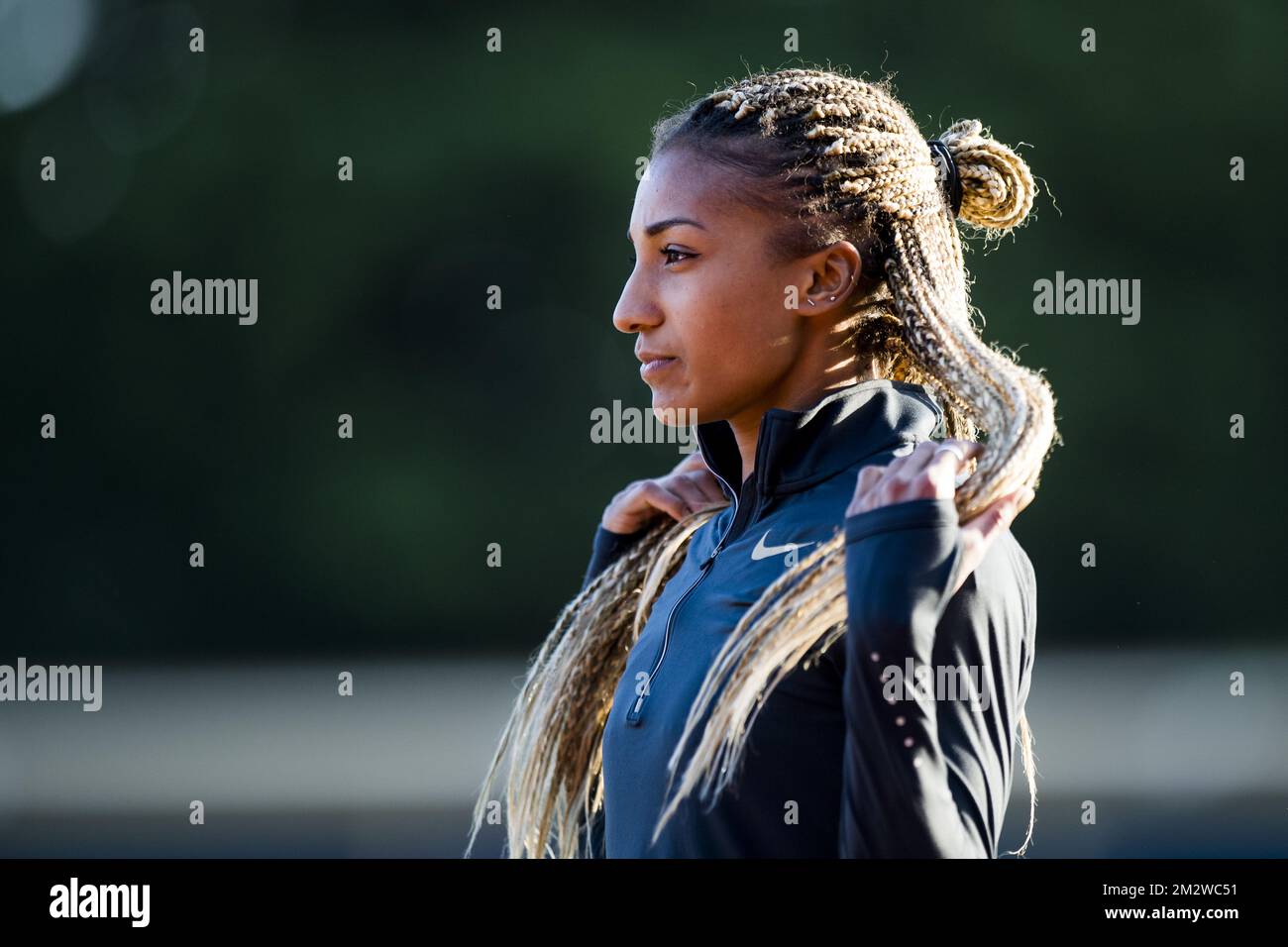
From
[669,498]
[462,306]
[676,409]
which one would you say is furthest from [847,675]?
[462,306]

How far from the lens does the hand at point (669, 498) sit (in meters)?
2.44

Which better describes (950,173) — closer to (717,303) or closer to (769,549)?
(717,303)

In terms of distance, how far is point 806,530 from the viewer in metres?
1.92

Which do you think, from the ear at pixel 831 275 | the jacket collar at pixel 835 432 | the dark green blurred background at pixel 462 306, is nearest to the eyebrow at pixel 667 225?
the ear at pixel 831 275

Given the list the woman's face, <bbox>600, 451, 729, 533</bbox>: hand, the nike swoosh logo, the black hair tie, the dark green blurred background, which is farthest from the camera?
the dark green blurred background

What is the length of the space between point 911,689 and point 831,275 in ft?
2.08

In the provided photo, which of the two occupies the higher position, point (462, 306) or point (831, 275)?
point (462, 306)

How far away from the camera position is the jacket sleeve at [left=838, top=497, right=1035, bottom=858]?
1616 millimetres

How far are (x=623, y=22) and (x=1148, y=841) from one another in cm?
624

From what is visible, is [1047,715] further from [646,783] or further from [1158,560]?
[646,783]

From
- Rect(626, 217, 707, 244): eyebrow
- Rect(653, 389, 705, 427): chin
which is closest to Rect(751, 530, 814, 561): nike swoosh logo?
Rect(653, 389, 705, 427): chin

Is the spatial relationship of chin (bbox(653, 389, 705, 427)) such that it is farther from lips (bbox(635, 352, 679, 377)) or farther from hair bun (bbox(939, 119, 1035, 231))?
hair bun (bbox(939, 119, 1035, 231))

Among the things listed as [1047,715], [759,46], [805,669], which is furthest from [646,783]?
[759,46]

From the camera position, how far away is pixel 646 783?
1.91 m
